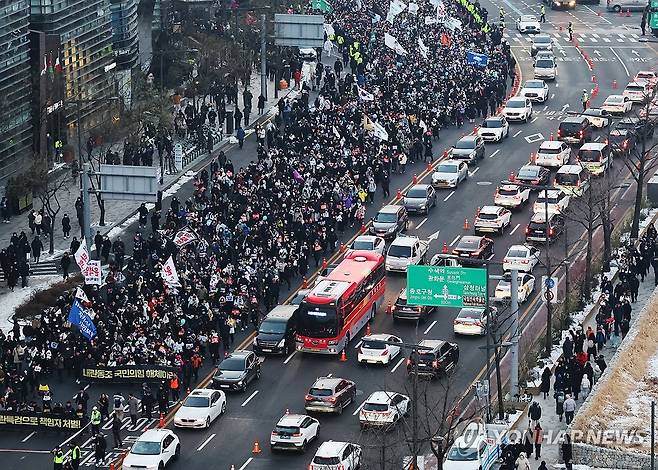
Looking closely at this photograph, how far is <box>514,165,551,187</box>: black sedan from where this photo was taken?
102875 millimetres

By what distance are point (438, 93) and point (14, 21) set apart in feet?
92.5

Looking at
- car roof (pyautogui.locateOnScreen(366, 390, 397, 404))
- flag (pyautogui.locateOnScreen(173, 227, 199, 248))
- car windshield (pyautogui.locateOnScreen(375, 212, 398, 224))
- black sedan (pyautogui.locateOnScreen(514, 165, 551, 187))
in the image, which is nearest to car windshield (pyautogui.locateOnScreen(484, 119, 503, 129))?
black sedan (pyautogui.locateOnScreen(514, 165, 551, 187))

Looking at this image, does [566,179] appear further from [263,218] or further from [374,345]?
[374,345]

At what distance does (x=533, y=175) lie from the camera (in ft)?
338

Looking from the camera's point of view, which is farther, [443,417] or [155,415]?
[155,415]

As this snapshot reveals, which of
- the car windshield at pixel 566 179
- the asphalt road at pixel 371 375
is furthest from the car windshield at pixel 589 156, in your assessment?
the car windshield at pixel 566 179

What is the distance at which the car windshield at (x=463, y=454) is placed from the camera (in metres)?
68.0

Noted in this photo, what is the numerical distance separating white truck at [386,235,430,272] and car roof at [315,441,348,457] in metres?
22.7

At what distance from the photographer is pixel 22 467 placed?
2810 inches

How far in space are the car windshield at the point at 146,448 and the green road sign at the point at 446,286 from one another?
12.1 metres

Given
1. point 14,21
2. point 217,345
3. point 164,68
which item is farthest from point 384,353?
point 164,68

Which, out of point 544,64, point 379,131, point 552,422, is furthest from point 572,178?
point 552,422

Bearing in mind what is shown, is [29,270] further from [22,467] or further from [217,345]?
[22,467]

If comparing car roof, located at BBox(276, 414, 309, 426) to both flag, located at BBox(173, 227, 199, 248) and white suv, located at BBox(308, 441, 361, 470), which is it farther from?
flag, located at BBox(173, 227, 199, 248)
